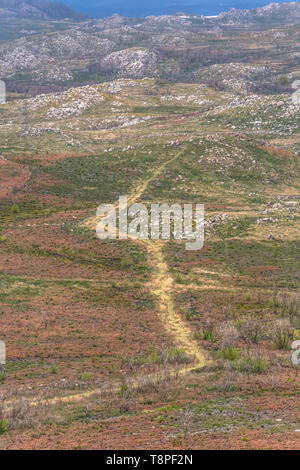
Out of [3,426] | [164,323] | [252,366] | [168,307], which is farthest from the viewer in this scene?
[168,307]

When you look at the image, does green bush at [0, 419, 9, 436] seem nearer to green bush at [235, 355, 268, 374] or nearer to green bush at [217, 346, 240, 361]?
green bush at [235, 355, 268, 374]

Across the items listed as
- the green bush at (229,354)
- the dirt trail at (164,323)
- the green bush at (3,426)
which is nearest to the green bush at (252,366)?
the green bush at (229,354)

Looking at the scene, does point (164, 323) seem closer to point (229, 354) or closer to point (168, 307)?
point (168, 307)

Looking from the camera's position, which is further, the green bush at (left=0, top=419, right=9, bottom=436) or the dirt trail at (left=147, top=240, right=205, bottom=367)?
the dirt trail at (left=147, top=240, right=205, bottom=367)

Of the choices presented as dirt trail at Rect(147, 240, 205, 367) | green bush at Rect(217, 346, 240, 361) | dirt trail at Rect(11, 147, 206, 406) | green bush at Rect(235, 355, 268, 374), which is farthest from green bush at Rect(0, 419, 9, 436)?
green bush at Rect(217, 346, 240, 361)

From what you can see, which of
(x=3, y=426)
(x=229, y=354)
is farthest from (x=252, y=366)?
(x=3, y=426)

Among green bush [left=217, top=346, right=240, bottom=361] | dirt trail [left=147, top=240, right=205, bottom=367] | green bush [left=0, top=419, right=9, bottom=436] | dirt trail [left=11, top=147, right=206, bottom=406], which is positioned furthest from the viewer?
dirt trail [left=147, top=240, right=205, bottom=367]

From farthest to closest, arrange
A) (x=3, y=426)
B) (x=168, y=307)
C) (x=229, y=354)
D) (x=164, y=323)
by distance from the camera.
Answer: (x=168, y=307)
(x=164, y=323)
(x=229, y=354)
(x=3, y=426)

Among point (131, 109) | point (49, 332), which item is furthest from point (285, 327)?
point (131, 109)

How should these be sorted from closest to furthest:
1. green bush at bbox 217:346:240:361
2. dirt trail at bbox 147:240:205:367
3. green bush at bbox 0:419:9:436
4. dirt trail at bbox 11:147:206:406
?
green bush at bbox 0:419:9:436 < dirt trail at bbox 11:147:206:406 < green bush at bbox 217:346:240:361 < dirt trail at bbox 147:240:205:367

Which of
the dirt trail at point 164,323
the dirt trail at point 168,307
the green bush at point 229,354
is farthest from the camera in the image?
the dirt trail at point 168,307

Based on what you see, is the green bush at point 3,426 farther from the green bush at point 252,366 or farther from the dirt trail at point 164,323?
the green bush at point 252,366

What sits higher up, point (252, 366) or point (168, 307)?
point (252, 366)
